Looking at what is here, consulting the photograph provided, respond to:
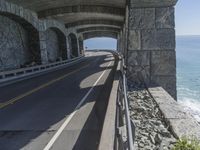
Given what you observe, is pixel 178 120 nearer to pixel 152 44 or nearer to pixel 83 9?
pixel 152 44

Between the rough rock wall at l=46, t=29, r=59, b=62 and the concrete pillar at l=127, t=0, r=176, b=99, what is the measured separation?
22145mm

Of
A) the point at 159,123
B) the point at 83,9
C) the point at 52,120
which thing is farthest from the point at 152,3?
the point at 83,9

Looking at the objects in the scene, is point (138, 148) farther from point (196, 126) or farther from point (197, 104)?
point (197, 104)

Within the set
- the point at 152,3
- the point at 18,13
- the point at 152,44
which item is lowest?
the point at 152,44

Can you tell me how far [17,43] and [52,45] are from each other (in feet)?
43.4

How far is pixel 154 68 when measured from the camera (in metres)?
18.3

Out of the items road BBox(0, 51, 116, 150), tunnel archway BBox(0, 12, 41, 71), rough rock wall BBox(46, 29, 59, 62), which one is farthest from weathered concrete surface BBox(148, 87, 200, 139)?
rough rock wall BBox(46, 29, 59, 62)

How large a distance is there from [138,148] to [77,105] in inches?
227

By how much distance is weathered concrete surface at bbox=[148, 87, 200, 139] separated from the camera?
7.89 metres

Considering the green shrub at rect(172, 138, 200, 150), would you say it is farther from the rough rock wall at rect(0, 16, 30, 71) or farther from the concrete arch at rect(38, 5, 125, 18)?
the concrete arch at rect(38, 5, 125, 18)

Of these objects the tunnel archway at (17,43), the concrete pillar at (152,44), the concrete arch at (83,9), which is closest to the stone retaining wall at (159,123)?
the concrete pillar at (152,44)

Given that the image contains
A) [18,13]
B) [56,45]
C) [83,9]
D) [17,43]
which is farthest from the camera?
[56,45]

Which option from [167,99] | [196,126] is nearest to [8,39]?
[167,99]

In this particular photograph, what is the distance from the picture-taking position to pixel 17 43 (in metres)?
28.7
